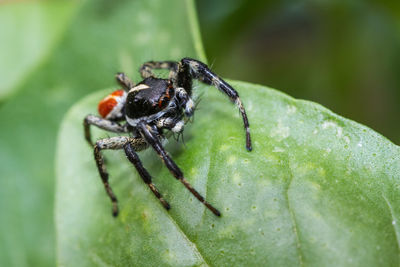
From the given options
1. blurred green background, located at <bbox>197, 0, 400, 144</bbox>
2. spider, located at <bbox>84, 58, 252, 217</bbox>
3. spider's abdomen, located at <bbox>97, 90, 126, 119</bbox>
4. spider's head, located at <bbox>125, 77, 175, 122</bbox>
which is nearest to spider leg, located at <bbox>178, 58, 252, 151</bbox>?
spider, located at <bbox>84, 58, 252, 217</bbox>

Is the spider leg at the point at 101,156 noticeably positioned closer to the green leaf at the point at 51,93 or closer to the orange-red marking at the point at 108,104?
the orange-red marking at the point at 108,104

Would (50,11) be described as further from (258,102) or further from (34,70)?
(258,102)

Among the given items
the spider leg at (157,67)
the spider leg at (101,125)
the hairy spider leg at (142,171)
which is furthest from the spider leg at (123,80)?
the hairy spider leg at (142,171)

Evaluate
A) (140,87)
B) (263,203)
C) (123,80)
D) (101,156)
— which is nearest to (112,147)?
(101,156)

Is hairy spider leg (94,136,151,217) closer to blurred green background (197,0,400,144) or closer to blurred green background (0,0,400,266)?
blurred green background (0,0,400,266)

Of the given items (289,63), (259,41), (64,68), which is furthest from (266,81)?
(64,68)

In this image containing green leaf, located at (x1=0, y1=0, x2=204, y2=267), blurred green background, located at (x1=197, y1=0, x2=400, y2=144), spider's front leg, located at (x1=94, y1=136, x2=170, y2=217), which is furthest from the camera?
blurred green background, located at (x1=197, y1=0, x2=400, y2=144)
